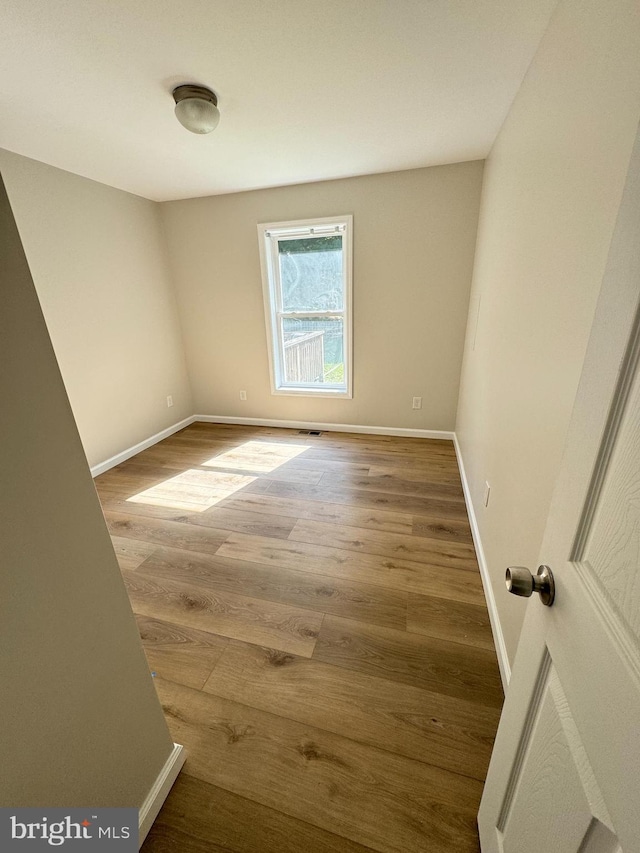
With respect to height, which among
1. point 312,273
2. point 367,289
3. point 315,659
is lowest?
point 315,659

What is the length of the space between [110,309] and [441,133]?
113 inches

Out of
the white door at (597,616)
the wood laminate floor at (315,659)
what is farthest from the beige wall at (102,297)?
the white door at (597,616)

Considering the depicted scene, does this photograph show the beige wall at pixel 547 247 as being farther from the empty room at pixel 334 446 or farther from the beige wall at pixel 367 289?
the beige wall at pixel 367 289

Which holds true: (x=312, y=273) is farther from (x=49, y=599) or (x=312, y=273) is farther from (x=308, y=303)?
(x=49, y=599)

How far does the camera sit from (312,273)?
3.19 meters

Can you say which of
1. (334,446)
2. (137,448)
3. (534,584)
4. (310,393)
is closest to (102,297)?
(137,448)

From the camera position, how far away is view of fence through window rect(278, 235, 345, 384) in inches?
123

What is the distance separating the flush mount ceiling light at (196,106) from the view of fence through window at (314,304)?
59.3 inches

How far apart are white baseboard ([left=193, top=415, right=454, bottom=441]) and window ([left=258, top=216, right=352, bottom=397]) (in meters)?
0.37

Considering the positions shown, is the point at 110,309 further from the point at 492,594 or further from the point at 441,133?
the point at 492,594

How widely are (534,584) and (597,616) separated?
14 centimetres

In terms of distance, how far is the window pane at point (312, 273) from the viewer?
10.1 feet

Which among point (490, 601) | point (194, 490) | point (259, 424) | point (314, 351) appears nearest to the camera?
point (490, 601)

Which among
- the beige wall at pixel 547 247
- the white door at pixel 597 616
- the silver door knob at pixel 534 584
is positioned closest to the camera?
the white door at pixel 597 616
